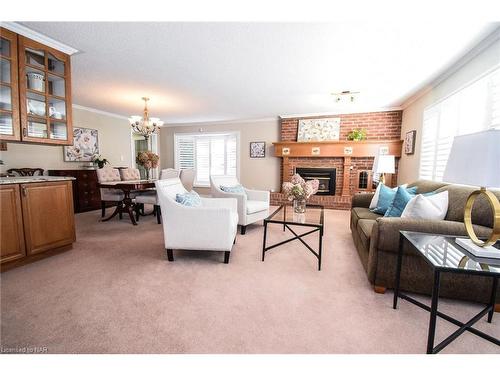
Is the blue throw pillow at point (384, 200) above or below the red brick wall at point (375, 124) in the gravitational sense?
below

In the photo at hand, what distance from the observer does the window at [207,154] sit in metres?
6.53

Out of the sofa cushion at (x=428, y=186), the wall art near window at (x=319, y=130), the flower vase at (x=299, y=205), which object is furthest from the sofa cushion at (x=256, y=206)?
the wall art near window at (x=319, y=130)

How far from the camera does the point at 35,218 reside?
7.43ft

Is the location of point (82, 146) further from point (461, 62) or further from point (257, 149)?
point (461, 62)

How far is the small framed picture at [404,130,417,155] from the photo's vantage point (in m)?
3.96

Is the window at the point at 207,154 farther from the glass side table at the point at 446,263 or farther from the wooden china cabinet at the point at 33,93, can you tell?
the glass side table at the point at 446,263

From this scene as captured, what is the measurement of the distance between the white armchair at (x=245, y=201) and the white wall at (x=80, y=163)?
336 cm

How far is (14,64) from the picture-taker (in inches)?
84.9

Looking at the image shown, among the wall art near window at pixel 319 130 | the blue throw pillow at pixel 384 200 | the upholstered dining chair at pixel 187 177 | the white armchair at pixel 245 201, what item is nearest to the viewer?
the blue throw pillow at pixel 384 200

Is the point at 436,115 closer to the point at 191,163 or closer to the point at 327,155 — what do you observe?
the point at 327,155

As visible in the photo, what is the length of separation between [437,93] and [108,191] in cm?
557

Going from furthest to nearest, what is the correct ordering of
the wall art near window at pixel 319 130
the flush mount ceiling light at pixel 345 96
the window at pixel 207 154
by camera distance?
the window at pixel 207 154 < the wall art near window at pixel 319 130 < the flush mount ceiling light at pixel 345 96

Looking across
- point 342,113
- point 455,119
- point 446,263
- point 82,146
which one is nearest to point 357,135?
point 342,113

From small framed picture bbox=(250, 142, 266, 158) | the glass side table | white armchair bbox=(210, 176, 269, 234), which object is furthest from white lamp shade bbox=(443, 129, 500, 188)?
small framed picture bbox=(250, 142, 266, 158)
